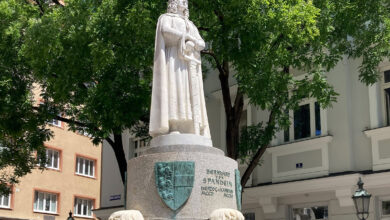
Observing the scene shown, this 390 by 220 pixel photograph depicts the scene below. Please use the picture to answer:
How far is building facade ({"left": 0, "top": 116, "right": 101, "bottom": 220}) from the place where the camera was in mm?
35312

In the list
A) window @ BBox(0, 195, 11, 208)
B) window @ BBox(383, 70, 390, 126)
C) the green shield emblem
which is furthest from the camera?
window @ BBox(0, 195, 11, 208)

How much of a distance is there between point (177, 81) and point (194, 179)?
5.74 ft

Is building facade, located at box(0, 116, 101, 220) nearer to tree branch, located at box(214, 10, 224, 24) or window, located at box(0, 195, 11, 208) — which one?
window, located at box(0, 195, 11, 208)

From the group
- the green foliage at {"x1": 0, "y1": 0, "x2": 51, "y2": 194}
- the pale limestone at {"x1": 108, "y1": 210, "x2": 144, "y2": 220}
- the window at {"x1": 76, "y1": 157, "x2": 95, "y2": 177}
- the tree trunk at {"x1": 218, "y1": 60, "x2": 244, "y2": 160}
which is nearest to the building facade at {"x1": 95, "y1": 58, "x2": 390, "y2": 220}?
the tree trunk at {"x1": 218, "y1": 60, "x2": 244, "y2": 160}

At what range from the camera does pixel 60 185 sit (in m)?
38.1

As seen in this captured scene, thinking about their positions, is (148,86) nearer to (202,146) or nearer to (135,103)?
(135,103)

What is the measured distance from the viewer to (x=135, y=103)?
15562 mm

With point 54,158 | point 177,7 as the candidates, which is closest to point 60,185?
point 54,158

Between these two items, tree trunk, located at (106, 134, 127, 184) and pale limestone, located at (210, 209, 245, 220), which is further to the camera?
tree trunk, located at (106, 134, 127, 184)

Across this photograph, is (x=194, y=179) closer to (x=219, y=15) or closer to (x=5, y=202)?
(x=219, y=15)

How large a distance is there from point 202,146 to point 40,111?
31.8ft

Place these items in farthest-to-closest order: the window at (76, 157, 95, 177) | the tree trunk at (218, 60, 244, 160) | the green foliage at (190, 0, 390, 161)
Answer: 1. the window at (76, 157, 95, 177)
2. the tree trunk at (218, 60, 244, 160)
3. the green foliage at (190, 0, 390, 161)

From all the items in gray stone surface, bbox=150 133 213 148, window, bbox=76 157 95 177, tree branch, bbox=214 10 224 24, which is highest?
tree branch, bbox=214 10 224 24

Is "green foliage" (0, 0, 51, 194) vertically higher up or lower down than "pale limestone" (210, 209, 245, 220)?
higher up
